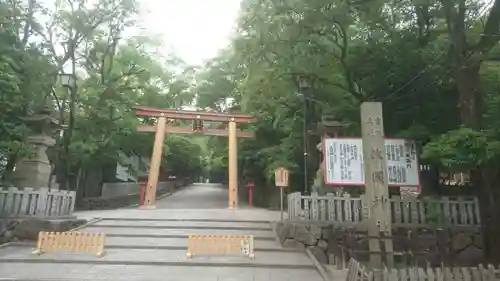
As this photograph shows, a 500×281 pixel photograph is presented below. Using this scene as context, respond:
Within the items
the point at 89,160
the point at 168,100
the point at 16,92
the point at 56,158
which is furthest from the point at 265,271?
the point at 168,100

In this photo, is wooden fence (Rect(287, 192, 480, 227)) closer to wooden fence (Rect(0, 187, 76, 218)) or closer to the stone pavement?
the stone pavement

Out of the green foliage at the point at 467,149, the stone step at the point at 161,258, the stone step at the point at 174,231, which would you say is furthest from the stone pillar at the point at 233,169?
the green foliage at the point at 467,149

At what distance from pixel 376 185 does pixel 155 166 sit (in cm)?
1612

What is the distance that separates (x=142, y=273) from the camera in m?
7.80

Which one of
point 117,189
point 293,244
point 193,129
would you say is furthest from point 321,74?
point 117,189

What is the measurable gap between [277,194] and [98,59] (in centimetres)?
1293

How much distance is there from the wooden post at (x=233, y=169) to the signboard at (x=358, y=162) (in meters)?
10.6

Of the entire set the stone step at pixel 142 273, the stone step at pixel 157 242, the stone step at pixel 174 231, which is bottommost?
the stone step at pixel 142 273

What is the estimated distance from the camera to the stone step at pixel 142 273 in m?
7.37

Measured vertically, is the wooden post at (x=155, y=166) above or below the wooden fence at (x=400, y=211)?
above

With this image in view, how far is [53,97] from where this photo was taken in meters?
18.3

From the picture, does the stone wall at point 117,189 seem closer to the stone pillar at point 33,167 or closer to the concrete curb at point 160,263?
the stone pillar at point 33,167

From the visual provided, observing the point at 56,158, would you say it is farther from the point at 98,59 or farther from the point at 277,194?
the point at 277,194

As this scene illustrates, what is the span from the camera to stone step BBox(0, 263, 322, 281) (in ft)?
24.2
